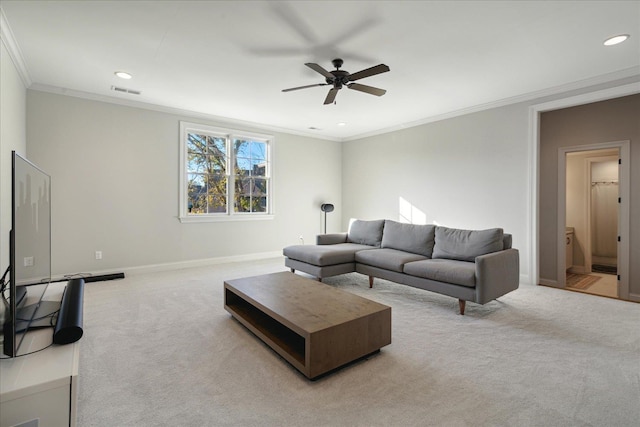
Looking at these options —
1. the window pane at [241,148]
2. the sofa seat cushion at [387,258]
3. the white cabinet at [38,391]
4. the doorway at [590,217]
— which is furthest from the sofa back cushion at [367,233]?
the white cabinet at [38,391]

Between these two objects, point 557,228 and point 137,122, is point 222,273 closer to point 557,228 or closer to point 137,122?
point 137,122

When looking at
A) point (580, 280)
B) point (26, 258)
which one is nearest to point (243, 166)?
point (26, 258)

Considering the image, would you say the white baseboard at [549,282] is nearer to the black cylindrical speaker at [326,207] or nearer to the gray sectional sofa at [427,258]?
the gray sectional sofa at [427,258]

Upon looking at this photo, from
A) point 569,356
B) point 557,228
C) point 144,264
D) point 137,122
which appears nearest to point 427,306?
point 569,356

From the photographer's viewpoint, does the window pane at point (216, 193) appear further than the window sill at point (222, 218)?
Yes

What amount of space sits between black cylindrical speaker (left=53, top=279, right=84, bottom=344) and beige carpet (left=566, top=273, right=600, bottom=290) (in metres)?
5.67

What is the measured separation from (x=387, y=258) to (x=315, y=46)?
100 inches

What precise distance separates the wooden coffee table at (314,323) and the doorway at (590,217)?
13.5 feet

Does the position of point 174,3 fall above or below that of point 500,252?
above

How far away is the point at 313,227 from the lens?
7.09 metres

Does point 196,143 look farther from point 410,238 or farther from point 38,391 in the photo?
point 38,391

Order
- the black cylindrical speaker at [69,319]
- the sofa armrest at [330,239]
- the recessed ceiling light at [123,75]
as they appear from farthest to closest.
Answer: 1. the sofa armrest at [330,239]
2. the recessed ceiling light at [123,75]
3. the black cylindrical speaker at [69,319]

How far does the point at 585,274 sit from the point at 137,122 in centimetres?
778

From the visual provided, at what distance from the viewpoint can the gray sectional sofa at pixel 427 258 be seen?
3.11m
